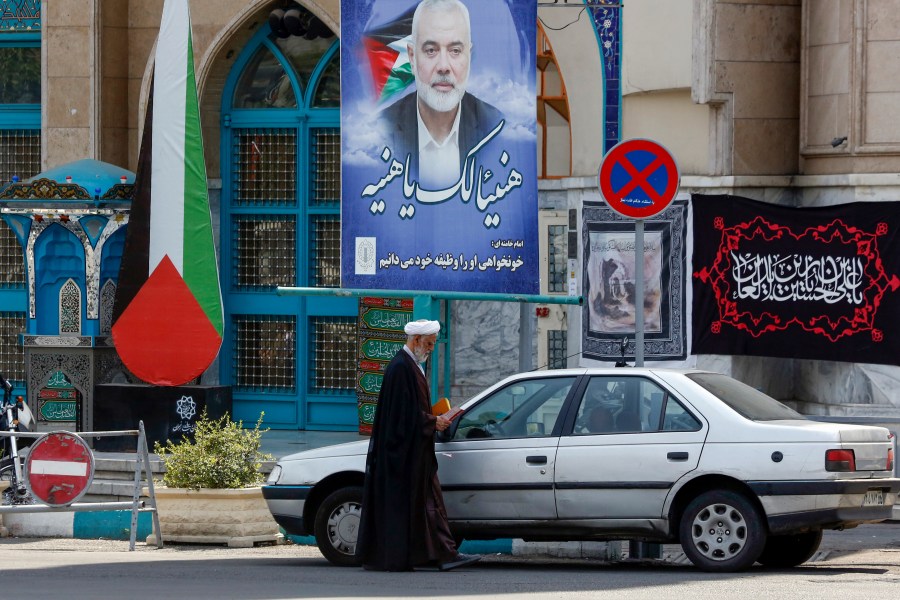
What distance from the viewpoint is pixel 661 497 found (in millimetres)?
10562

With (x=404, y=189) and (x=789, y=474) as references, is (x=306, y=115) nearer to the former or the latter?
(x=404, y=189)

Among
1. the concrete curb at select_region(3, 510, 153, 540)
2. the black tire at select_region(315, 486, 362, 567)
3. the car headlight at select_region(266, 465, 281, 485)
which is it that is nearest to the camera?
the black tire at select_region(315, 486, 362, 567)

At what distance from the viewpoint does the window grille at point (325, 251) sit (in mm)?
18750

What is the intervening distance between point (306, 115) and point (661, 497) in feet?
30.1

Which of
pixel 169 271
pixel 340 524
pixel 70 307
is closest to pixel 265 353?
pixel 70 307

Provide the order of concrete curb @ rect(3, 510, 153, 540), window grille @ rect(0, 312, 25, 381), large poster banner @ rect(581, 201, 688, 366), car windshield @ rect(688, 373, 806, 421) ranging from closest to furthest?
car windshield @ rect(688, 373, 806, 421) < concrete curb @ rect(3, 510, 153, 540) < large poster banner @ rect(581, 201, 688, 366) < window grille @ rect(0, 312, 25, 381)

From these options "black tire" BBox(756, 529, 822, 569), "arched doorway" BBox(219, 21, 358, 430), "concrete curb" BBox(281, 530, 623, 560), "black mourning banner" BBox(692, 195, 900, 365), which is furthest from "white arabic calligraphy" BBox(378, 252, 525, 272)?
"black tire" BBox(756, 529, 822, 569)

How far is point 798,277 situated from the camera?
1515cm

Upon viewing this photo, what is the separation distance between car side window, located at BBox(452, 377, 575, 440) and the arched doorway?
7.46m

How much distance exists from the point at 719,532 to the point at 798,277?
5.15 metres

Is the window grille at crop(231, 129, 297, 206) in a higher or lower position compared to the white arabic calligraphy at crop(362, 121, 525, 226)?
higher

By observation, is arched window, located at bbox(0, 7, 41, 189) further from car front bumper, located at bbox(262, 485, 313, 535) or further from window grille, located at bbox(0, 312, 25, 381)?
car front bumper, located at bbox(262, 485, 313, 535)

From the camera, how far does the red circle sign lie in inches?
471

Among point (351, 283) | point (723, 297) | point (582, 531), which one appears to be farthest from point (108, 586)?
point (723, 297)
